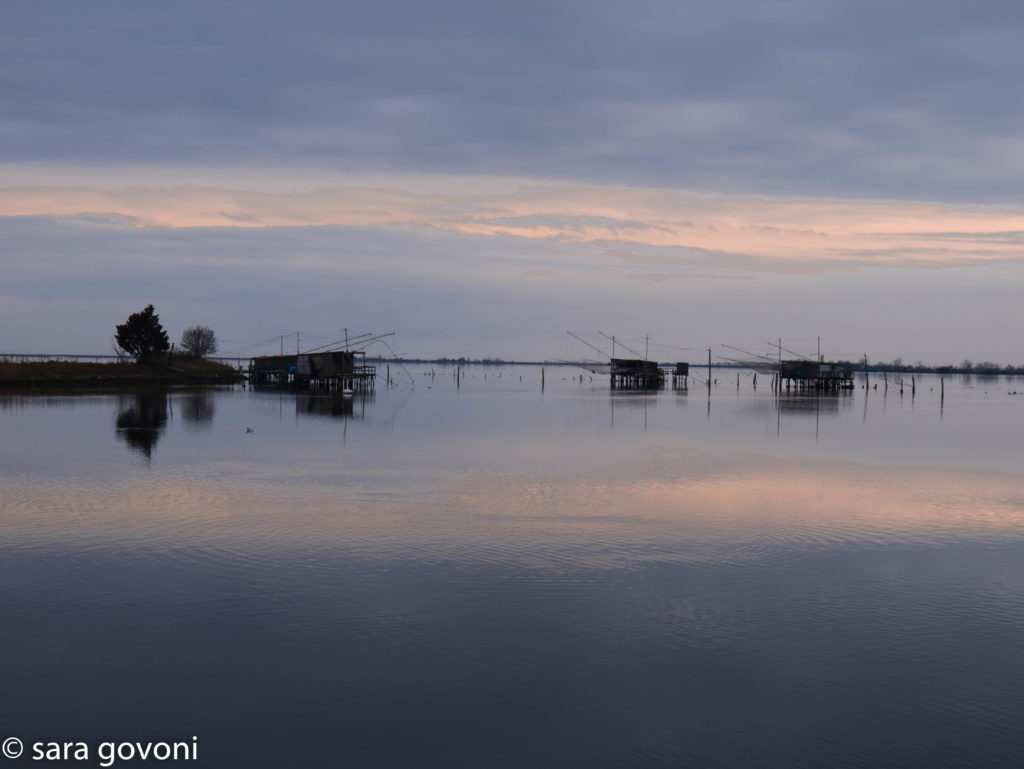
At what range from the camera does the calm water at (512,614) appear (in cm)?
891

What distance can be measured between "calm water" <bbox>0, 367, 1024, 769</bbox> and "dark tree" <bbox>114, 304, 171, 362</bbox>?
70804 mm

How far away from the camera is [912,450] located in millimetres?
35969

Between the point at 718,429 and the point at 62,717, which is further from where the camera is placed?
the point at 718,429

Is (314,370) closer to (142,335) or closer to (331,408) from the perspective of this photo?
(142,335)

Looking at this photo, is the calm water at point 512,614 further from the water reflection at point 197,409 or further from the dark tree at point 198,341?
the dark tree at point 198,341

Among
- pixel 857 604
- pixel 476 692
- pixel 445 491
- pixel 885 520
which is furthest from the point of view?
pixel 445 491

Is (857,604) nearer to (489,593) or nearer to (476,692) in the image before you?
(489,593)

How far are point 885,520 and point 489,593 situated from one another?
1093 centimetres

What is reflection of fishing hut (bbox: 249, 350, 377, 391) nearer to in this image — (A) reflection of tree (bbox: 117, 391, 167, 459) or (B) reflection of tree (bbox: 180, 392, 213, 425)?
(B) reflection of tree (bbox: 180, 392, 213, 425)

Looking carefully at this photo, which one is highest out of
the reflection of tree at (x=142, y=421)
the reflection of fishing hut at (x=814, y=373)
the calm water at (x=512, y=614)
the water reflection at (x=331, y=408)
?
the reflection of fishing hut at (x=814, y=373)

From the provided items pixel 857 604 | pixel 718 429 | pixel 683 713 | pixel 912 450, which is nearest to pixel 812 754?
pixel 683 713

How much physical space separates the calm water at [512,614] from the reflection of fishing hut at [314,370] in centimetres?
6561

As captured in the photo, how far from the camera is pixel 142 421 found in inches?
1676

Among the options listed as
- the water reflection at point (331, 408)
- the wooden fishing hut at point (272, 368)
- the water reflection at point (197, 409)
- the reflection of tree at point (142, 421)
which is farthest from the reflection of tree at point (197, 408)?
the wooden fishing hut at point (272, 368)
